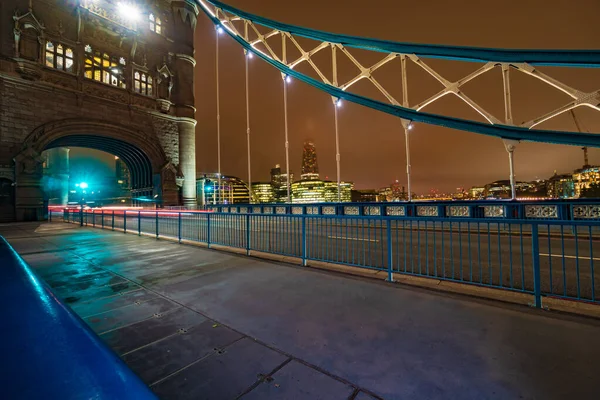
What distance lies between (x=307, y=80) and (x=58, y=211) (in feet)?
128

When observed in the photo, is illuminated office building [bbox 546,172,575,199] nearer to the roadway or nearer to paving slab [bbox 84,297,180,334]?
the roadway

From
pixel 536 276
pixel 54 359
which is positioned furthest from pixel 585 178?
pixel 54 359

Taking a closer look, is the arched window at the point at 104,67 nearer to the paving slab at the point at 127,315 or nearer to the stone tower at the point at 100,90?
the stone tower at the point at 100,90

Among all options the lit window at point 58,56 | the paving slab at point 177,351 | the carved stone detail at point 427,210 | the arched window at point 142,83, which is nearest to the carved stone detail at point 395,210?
the carved stone detail at point 427,210

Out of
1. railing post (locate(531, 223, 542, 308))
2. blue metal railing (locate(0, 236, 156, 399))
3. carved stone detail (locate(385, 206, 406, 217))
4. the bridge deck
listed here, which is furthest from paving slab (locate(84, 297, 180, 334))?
carved stone detail (locate(385, 206, 406, 217))

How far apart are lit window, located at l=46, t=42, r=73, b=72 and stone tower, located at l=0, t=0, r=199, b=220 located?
0.27ft

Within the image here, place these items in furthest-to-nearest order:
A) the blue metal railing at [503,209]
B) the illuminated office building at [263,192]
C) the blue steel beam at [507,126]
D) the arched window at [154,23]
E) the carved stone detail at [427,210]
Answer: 1. the illuminated office building at [263,192]
2. the arched window at [154,23]
3. the carved stone detail at [427,210]
4. the blue steel beam at [507,126]
5. the blue metal railing at [503,209]

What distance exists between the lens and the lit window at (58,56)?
78.6ft

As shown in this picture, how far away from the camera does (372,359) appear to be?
8.25 feet

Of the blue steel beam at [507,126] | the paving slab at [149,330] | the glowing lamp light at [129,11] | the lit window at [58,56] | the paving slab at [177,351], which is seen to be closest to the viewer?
the paving slab at [177,351]

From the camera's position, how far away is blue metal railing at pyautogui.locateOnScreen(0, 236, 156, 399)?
0.80 meters

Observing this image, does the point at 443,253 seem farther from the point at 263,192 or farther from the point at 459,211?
the point at 263,192

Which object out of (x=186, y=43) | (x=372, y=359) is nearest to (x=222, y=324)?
(x=372, y=359)

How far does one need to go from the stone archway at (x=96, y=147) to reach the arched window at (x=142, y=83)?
→ 5.08 metres
